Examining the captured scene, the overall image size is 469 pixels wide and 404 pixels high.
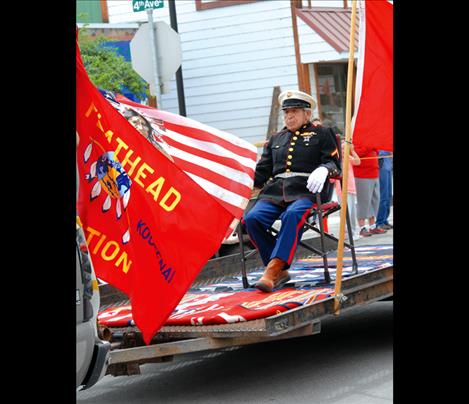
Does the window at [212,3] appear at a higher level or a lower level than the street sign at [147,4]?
lower

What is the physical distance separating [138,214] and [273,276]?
5.57 ft

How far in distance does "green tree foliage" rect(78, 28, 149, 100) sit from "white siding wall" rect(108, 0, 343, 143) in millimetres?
3335

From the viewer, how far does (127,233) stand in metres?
6.55

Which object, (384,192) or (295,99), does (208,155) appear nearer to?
(295,99)

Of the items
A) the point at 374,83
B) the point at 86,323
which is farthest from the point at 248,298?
the point at 86,323

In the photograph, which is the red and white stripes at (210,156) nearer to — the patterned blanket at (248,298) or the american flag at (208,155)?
the american flag at (208,155)

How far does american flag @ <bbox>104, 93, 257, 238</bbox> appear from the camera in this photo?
734 cm

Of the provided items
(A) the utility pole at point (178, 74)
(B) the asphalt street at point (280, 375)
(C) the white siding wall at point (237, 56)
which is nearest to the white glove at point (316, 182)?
(B) the asphalt street at point (280, 375)

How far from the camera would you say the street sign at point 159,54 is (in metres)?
13.3

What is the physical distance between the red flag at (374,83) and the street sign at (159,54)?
5536mm
